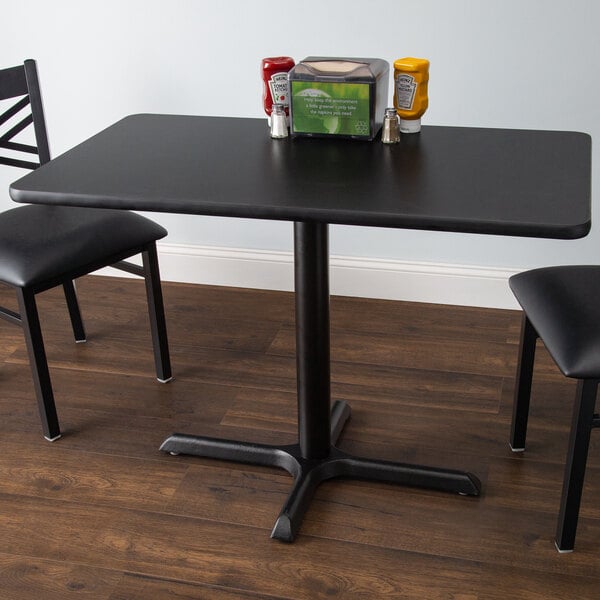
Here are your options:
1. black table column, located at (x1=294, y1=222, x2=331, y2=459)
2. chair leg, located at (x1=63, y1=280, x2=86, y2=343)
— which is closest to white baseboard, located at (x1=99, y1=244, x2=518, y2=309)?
chair leg, located at (x1=63, y1=280, x2=86, y2=343)

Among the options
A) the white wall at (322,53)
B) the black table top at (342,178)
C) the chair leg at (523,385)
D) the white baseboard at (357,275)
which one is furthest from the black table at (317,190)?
the white baseboard at (357,275)

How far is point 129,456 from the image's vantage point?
224 centimetres

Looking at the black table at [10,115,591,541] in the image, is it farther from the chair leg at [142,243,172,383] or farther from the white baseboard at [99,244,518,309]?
the white baseboard at [99,244,518,309]

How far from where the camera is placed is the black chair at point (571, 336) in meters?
1.71

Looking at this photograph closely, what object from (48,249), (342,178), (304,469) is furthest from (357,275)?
(342,178)

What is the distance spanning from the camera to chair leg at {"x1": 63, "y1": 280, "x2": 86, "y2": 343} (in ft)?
8.87

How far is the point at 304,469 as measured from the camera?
210 cm

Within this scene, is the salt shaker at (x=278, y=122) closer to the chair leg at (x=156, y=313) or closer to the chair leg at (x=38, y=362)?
the chair leg at (x=156, y=313)

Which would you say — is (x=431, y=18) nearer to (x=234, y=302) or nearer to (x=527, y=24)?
(x=527, y=24)

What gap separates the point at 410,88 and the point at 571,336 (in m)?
0.63

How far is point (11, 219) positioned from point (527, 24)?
5.08 feet

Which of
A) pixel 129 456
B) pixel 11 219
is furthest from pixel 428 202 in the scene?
pixel 11 219

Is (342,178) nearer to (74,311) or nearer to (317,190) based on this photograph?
(317,190)

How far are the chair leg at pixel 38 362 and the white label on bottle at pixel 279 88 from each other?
77cm
